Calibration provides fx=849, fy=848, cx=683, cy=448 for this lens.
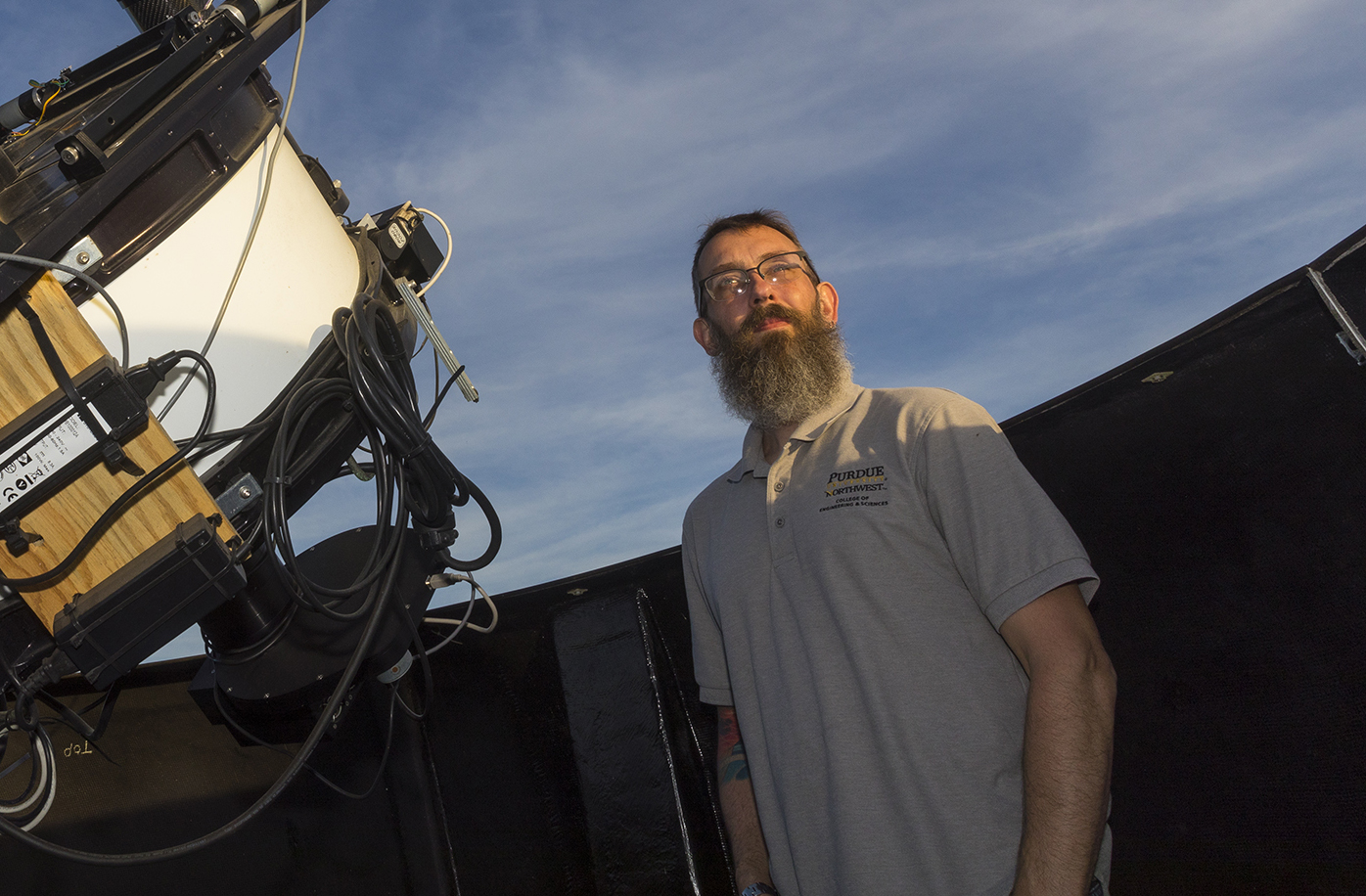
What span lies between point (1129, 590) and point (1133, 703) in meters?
0.26

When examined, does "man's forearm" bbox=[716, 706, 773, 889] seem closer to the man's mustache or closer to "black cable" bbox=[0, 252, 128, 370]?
the man's mustache

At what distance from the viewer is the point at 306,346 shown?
1.60 metres

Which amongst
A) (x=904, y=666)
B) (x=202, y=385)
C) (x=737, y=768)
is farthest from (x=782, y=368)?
(x=202, y=385)

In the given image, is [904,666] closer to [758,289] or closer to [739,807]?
[739,807]

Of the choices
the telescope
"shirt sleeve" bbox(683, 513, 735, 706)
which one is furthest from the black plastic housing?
"shirt sleeve" bbox(683, 513, 735, 706)

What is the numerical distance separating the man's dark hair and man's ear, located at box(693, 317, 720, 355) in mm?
29

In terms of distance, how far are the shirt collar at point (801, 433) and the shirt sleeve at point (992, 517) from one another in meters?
0.34

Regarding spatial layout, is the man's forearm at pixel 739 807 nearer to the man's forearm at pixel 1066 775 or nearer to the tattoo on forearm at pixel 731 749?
the tattoo on forearm at pixel 731 749

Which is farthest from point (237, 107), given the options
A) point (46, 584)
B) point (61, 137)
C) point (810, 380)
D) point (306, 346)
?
point (810, 380)

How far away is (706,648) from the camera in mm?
2248

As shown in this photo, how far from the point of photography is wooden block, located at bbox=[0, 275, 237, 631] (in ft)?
4.15

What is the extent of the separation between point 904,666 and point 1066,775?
330mm

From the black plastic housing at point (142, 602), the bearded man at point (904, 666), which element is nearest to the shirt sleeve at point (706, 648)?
the bearded man at point (904, 666)

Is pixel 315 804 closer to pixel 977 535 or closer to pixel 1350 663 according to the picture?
pixel 977 535
